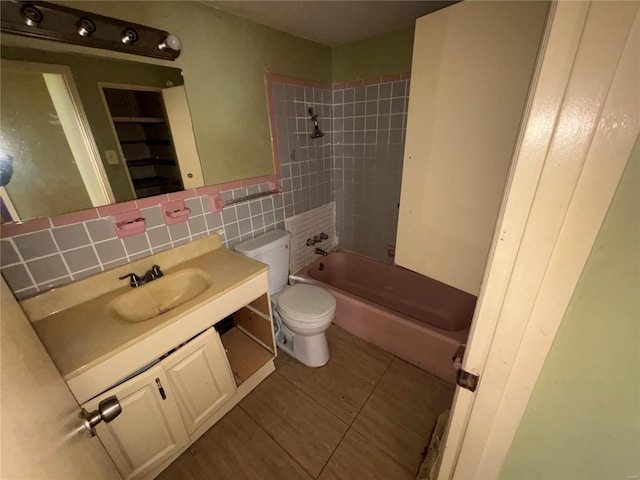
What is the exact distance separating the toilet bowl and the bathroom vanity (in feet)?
0.54

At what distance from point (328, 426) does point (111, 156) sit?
5.76 ft

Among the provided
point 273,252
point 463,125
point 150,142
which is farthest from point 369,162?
point 150,142

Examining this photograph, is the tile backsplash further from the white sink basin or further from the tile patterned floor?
the tile patterned floor

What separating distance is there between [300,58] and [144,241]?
1.63 meters

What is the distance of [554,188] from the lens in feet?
1.29

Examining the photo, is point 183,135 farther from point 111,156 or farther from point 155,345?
point 155,345

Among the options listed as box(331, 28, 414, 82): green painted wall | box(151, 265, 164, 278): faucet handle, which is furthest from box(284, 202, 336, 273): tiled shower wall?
box(331, 28, 414, 82): green painted wall

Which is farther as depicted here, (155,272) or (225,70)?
(225,70)

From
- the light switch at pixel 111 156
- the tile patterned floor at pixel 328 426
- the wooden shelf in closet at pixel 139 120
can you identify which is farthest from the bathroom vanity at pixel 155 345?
the wooden shelf in closet at pixel 139 120

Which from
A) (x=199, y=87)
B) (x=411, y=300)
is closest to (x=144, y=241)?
(x=199, y=87)

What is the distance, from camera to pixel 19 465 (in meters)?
0.36

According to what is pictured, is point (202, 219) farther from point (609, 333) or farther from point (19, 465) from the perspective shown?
point (609, 333)

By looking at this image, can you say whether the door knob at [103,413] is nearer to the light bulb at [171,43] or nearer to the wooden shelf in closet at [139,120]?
the wooden shelf in closet at [139,120]

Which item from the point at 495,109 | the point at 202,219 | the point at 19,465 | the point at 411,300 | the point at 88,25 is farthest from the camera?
the point at 411,300
